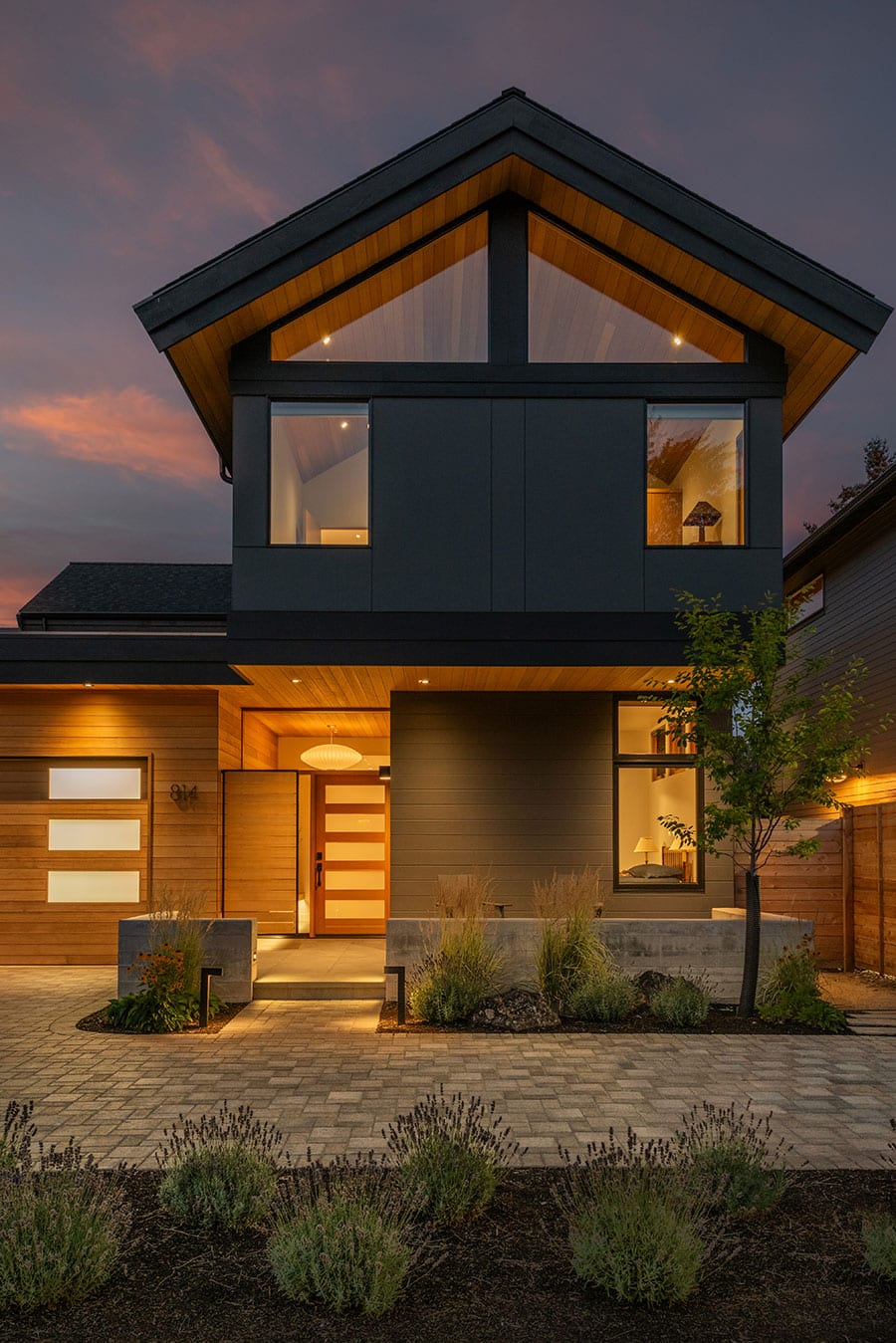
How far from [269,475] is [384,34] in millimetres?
9801

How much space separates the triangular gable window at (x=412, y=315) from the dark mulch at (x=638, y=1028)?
591cm

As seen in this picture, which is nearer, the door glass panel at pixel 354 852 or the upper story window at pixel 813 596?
the door glass panel at pixel 354 852

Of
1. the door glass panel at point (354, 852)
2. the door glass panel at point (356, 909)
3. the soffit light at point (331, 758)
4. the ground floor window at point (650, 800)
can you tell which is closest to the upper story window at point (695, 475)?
the ground floor window at point (650, 800)

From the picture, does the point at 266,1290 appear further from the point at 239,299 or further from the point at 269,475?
the point at 239,299

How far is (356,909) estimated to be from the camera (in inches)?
496

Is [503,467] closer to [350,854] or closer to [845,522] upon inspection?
[350,854]

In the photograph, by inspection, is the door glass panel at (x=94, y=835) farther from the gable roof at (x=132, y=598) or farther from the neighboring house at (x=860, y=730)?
the neighboring house at (x=860, y=730)

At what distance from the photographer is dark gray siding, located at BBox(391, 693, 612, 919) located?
33.3 ft

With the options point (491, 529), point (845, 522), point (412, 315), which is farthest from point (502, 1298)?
point (845, 522)

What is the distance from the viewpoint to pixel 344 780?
42.2ft

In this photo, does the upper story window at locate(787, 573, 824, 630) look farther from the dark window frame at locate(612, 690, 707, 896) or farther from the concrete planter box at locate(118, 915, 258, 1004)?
the concrete planter box at locate(118, 915, 258, 1004)

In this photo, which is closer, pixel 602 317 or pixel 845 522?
pixel 602 317

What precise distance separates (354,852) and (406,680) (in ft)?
12.2

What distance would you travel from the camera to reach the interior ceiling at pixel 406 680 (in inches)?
366
